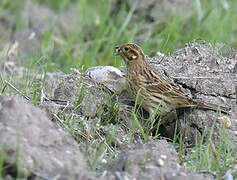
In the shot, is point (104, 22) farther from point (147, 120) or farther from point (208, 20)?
point (147, 120)

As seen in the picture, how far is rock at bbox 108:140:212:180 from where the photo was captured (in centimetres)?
496

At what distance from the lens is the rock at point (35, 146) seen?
476 centimetres

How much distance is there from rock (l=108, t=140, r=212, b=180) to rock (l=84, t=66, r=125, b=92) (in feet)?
4.78

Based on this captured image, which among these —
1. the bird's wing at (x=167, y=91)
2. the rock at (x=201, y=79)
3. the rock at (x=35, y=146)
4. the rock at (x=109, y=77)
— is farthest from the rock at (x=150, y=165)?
the rock at (x=109, y=77)

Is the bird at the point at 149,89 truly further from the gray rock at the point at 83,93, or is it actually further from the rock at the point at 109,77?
the gray rock at the point at 83,93

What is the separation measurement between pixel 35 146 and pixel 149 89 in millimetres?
1842

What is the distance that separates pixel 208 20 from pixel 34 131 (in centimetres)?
556

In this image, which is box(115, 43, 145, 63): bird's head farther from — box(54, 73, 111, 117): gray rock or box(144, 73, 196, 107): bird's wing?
box(54, 73, 111, 117): gray rock

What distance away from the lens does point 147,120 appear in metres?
6.24

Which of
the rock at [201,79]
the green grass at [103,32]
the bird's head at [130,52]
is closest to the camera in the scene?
the rock at [201,79]

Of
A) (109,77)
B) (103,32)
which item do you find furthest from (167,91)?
(103,32)

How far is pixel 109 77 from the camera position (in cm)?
673

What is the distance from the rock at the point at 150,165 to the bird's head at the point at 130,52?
1.62 m

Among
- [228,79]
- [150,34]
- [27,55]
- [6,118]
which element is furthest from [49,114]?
[150,34]
